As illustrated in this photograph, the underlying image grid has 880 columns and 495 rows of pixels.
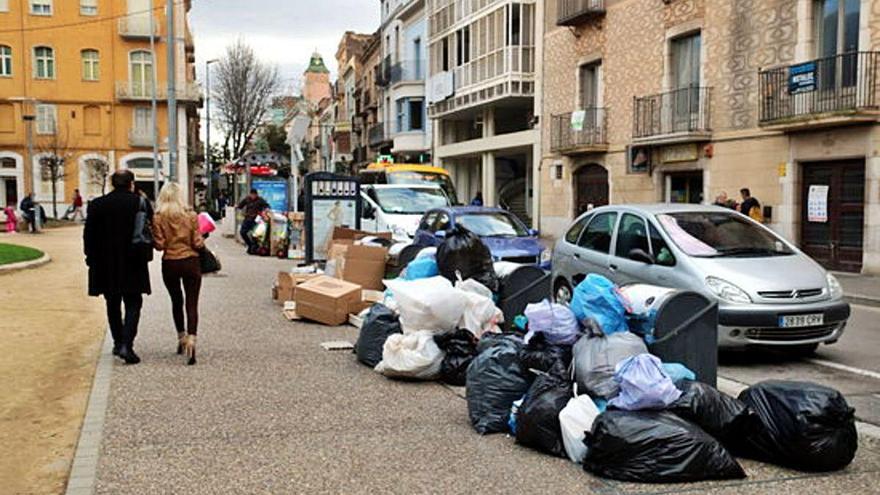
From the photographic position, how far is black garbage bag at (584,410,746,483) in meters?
4.47

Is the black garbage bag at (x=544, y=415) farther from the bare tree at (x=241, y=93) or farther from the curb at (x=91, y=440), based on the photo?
the bare tree at (x=241, y=93)

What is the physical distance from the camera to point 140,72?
51.1 m

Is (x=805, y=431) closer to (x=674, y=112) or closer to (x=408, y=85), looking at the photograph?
(x=674, y=112)

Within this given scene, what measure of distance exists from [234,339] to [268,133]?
249 ft

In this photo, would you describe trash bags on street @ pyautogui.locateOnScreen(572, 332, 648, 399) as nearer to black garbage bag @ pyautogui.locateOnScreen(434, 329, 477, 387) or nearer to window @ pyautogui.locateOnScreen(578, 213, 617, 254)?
black garbage bag @ pyautogui.locateOnScreen(434, 329, 477, 387)

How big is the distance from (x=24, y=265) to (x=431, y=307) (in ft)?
37.5

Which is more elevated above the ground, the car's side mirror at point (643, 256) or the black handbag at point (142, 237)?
the black handbag at point (142, 237)

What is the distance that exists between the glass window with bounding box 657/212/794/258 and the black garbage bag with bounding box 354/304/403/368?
3.23 m

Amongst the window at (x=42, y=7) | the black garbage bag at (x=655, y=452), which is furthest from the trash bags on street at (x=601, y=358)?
the window at (x=42, y=7)

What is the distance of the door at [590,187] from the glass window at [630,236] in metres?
17.2

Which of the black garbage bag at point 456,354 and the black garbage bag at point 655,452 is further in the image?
the black garbage bag at point 456,354

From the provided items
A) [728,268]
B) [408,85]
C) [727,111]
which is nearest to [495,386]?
[728,268]

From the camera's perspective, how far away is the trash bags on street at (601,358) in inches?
197

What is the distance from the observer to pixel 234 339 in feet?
29.0
